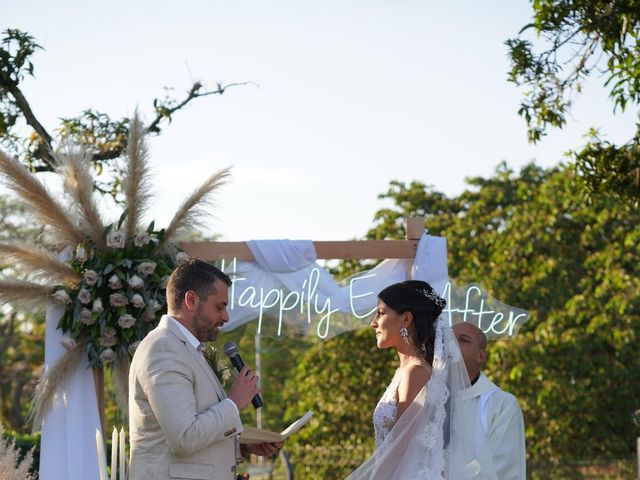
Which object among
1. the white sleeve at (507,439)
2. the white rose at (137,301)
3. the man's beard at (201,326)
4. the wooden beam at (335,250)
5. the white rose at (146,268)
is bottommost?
the white sleeve at (507,439)

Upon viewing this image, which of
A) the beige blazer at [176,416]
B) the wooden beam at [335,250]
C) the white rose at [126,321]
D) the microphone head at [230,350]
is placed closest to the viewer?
the beige blazer at [176,416]

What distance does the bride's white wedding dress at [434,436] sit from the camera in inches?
180

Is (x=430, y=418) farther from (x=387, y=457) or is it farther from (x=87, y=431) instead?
(x=87, y=431)

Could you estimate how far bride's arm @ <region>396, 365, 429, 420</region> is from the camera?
4.62m

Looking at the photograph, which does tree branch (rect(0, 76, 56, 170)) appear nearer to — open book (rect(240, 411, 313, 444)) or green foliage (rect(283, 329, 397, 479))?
open book (rect(240, 411, 313, 444))

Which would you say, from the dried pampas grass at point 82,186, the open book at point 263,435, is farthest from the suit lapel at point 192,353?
the dried pampas grass at point 82,186

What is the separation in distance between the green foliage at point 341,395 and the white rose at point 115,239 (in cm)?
870

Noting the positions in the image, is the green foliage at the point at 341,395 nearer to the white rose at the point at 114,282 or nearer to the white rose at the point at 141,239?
the white rose at the point at 141,239

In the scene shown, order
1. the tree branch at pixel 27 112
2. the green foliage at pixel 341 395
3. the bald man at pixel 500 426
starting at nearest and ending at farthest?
the bald man at pixel 500 426 → the tree branch at pixel 27 112 → the green foliage at pixel 341 395

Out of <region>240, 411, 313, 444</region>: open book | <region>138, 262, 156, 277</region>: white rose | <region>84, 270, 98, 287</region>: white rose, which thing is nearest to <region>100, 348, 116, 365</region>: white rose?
<region>84, 270, 98, 287</region>: white rose

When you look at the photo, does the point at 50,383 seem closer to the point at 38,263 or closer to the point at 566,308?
the point at 38,263

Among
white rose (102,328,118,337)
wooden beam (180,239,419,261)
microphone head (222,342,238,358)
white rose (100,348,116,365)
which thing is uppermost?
wooden beam (180,239,419,261)

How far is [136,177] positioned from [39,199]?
0.64 meters

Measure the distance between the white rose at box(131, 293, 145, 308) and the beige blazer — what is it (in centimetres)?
248
